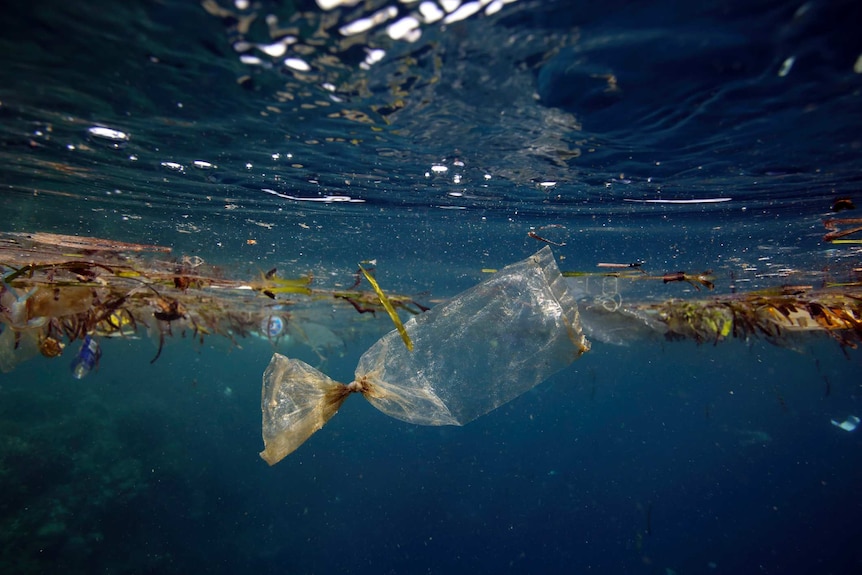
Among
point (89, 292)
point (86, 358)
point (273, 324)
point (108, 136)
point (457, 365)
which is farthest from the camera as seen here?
point (273, 324)

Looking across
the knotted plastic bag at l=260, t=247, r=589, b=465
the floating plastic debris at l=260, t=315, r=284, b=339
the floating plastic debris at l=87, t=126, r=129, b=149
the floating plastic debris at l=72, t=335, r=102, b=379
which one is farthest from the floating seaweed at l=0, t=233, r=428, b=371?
the floating plastic debris at l=260, t=315, r=284, b=339

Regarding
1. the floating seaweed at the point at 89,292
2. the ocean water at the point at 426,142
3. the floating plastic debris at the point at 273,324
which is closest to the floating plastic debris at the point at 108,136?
the ocean water at the point at 426,142

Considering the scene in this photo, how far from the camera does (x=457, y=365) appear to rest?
4.16m

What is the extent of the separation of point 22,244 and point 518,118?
14961mm

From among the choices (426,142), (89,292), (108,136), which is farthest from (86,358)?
(426,142)

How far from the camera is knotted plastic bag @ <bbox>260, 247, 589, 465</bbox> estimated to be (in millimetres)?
4055

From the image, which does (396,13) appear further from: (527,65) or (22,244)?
(22,244)

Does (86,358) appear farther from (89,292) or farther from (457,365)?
(457,365)

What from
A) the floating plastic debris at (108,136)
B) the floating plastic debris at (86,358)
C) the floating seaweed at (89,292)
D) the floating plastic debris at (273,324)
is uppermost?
the floating plastic debris at (108,136)

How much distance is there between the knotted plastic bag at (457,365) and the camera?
405 cm

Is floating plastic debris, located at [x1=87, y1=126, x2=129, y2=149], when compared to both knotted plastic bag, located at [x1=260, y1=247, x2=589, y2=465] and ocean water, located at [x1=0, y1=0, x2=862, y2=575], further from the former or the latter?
knotted plastic bag, located at [x1=260, y1=247, x2=589, y2=465]

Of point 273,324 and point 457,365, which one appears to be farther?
point 273,324

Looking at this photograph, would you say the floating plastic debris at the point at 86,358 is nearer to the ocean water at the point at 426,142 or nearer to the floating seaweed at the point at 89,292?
the floating seaweed at the point at 89,292

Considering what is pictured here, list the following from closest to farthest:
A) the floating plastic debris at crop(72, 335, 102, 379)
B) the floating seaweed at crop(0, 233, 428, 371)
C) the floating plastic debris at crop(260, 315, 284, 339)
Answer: the floating seaweed at crop(0, 233, 428, 371) → the floating plastic debris at crop(72, 335, 102, 379) → the floating plastic debris at crop(260, 315, 284, 339)
